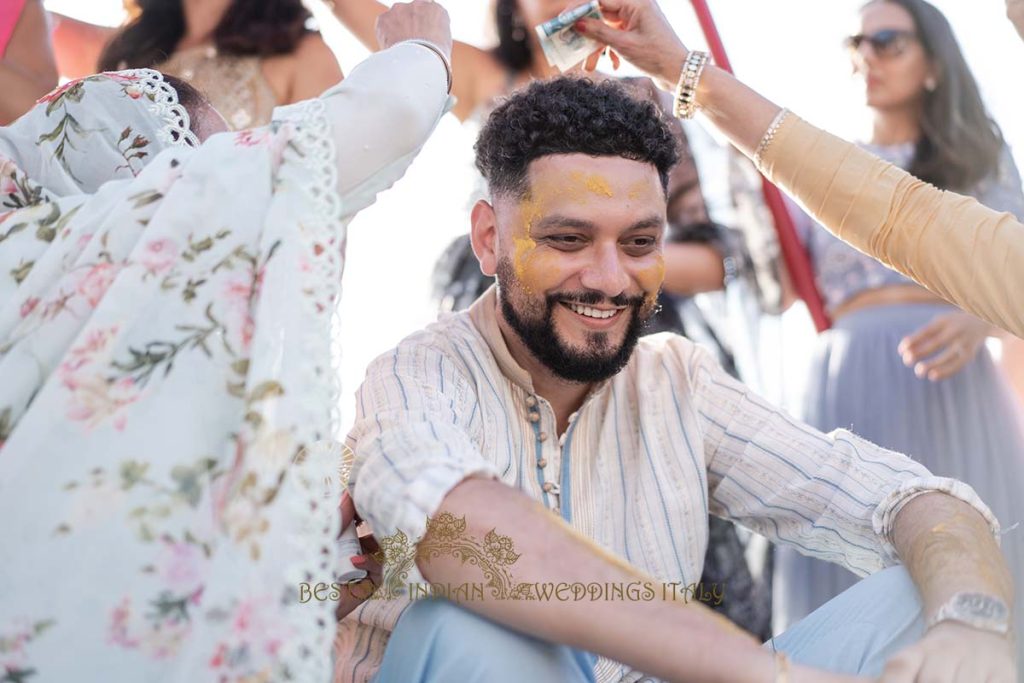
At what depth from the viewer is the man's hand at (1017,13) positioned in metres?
2.27

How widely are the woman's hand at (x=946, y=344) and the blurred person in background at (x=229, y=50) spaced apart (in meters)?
2.09

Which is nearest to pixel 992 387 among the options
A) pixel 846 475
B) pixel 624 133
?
pixel 846 475

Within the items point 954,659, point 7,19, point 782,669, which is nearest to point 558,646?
point 782,669

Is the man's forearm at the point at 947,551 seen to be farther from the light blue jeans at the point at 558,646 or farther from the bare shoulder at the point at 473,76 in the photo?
the bare shoulder at the point at 473,76

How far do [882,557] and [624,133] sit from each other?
1.03 metres

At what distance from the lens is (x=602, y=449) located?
2.37 meters

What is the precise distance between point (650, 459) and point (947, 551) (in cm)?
61

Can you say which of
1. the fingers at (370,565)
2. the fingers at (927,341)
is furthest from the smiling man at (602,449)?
the fingers at (927,341)

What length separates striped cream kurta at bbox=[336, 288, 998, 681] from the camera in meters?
2.19

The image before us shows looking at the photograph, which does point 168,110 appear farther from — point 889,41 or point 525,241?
point 889,41

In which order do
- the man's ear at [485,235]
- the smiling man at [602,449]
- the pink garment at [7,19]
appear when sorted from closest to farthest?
the smiling man at [602,449] < the man's ear at [485,235] < the pink garment at [7,19]

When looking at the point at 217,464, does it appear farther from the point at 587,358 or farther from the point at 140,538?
the point at 587,358

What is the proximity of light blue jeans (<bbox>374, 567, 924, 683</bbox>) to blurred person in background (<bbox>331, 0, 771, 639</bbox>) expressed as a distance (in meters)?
1.15

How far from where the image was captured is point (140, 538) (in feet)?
4.50
